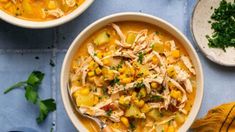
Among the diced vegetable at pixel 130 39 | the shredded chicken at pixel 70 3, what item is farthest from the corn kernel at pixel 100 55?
the shredded chicken at pixel 70 3

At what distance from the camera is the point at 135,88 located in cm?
231

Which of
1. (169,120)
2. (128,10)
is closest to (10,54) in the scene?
(128,10)

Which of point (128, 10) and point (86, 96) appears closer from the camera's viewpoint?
point (86, 96)

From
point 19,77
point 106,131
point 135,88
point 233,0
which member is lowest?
point 106,131

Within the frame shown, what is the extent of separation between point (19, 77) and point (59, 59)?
0.18m

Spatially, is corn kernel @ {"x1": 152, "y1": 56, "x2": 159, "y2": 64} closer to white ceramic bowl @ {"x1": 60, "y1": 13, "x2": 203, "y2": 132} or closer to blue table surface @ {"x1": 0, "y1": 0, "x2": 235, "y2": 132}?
white ceramic bowl @ {"x1": 60, "y1": 13, "x2": 203, "y2": 132}

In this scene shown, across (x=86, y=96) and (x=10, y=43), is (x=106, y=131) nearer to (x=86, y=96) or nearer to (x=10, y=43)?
(x=86, y=96)

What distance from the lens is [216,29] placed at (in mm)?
2488

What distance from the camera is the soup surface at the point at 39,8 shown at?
2322 millimetres

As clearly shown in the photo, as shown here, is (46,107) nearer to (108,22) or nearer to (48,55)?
(48,55)

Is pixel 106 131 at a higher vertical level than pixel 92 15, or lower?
lower

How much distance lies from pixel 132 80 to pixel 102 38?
0.20 meters

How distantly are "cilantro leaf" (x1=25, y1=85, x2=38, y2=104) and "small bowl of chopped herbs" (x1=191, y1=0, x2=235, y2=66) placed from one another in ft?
2.28

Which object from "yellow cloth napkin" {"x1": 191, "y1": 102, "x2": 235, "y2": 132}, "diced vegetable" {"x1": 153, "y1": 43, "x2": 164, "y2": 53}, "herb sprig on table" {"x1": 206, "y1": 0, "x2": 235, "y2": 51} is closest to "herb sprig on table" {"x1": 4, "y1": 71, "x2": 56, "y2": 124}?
"diced vegetable" {"x1": 153, "y1": 43, "x2": 164, "y2": 53}
